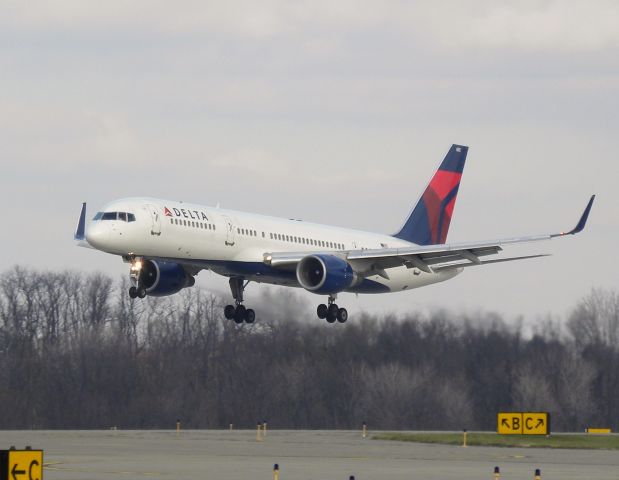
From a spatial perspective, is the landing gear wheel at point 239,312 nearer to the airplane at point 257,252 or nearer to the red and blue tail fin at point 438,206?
the airplane at point 257,252

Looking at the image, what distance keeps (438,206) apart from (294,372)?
27497 millimetres

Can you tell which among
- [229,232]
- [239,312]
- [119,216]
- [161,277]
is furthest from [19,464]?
[239,312]

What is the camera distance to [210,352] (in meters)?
108

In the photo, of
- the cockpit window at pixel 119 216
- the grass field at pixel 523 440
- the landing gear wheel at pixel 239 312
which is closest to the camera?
the cockpit window at pixel 119 216

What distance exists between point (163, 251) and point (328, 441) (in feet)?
55.2

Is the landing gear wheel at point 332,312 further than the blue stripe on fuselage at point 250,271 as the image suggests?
Yes

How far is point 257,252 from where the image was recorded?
60.2 m

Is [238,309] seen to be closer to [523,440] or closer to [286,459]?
[286,459]

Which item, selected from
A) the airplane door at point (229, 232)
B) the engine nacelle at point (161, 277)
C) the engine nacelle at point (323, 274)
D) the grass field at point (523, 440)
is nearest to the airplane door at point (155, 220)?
the airplane door at point (229, 232)

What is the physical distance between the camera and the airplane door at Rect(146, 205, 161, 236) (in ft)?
180

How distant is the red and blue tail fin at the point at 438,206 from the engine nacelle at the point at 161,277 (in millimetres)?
14487

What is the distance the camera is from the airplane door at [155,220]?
5491cm

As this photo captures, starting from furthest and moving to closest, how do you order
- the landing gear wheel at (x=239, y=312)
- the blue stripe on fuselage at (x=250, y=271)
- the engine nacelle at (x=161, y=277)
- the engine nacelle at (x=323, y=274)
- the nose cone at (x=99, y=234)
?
the landing gear wheel at (x=239, y=312) < the engine nacelle at (x=161, y=277) < the engine nacelle at (x=323, y=274) < the blue stripe on fuselage at (x=250, y=271) < the nose cone at (x=99, y=234)

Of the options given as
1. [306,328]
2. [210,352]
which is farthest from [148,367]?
[306,328]
